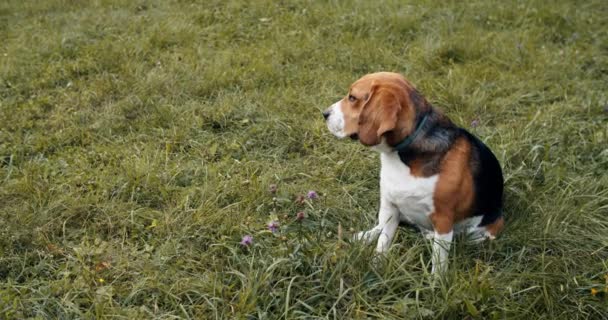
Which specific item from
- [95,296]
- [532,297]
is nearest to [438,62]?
[532,297]

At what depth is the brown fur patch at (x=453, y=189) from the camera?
3061 mm

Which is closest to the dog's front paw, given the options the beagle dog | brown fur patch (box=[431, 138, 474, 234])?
the beagle dog

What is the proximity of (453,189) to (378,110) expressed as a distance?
0.59m

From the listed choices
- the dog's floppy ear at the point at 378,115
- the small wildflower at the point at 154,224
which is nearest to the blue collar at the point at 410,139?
the dog's floppy ear at the point at 378,115

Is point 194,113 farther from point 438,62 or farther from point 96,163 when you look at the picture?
point 438,62

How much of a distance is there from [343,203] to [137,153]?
5.39ft

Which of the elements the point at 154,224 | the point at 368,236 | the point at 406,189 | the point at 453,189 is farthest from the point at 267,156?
the point at 453,189

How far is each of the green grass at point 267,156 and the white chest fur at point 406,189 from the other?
0.80 ft

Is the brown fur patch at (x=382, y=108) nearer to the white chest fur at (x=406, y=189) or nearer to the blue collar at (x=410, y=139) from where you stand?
the blue collar at (x=410, y=139)

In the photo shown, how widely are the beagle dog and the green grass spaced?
24cm

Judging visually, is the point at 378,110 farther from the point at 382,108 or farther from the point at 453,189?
the point at 453,189

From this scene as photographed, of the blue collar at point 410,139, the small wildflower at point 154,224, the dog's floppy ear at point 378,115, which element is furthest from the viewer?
the small wildflower at point 154,224

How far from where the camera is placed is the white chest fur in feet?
10.0

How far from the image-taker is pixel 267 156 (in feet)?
14.9
